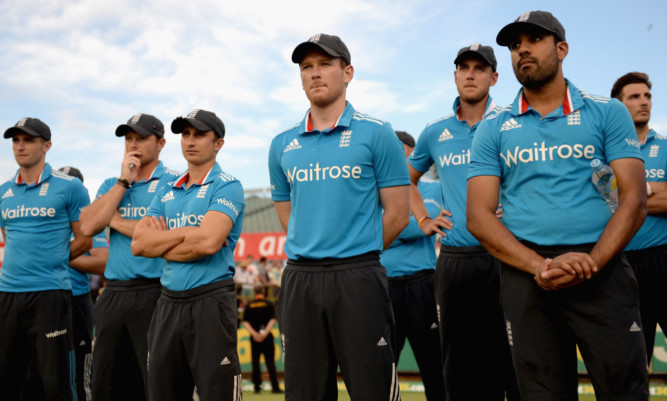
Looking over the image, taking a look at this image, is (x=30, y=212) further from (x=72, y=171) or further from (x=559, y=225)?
(x=559, y=225)

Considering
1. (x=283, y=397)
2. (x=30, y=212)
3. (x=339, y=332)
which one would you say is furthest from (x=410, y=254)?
(x=283, y=397)

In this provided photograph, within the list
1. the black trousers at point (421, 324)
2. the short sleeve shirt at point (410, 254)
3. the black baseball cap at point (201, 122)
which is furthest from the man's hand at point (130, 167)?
the black trousers at point (421, 324)

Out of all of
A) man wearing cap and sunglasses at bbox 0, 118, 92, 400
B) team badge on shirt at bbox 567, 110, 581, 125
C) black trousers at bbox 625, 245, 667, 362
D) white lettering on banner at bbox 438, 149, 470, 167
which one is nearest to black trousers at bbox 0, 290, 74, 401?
man wearing cap and sunglasses at bbox 0, 118, 92, 400

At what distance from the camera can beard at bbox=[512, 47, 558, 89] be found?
3.71 metres

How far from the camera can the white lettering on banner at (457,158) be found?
5.25 metres

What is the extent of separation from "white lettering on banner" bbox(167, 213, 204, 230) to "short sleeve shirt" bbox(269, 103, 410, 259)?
115cm

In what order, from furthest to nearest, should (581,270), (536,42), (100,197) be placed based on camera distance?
(100,197), (536,42), (581,270)

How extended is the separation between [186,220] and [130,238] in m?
1.09

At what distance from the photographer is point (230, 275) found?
5.15 m

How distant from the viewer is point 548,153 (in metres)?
3.58

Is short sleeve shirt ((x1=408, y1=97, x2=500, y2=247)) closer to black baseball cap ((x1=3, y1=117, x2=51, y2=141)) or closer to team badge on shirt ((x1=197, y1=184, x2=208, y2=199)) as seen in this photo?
team badge on shirt ((x1=197, y1=184, x2=208, y2=199))

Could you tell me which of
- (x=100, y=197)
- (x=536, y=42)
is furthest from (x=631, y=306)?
(x=100, y=197)

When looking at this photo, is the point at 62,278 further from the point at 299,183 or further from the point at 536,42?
the point at 536,42

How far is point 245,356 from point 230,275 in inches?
352
